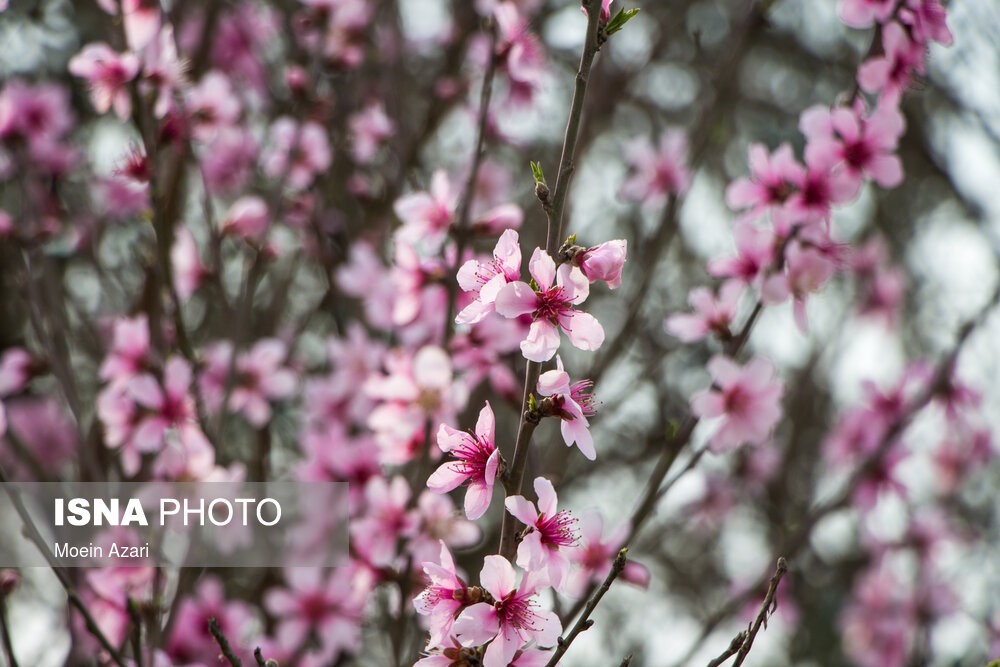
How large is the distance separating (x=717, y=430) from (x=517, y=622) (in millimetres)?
1030

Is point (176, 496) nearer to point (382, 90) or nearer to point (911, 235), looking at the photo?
point (382, 90)

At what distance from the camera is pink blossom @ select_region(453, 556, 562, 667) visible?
1318 millimetres

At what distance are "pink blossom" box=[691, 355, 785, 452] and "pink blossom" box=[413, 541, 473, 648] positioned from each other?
103cm

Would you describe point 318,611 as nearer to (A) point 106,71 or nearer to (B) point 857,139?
(A) point 106,71

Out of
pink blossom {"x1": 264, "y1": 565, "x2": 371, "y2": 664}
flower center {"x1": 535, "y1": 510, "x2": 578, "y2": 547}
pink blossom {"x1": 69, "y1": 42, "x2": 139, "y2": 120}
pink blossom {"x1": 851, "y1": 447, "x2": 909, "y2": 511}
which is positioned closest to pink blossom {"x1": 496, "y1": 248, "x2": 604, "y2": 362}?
flower center {"x1": 535, "y1": 510, "x2": 578, "y2": 547}

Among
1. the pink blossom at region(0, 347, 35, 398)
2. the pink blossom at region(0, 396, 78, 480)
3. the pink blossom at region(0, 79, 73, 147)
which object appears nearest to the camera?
the pink blossom at region(0, 347, 35, 398)

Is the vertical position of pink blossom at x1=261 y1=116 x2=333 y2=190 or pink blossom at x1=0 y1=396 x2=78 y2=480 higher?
pink blossom at x1=261 y1=116 x2=333 y2=190

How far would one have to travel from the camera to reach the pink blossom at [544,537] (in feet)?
4.39

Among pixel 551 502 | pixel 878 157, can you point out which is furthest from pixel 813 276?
pixel 551 502

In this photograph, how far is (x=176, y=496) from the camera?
2373 millimetres

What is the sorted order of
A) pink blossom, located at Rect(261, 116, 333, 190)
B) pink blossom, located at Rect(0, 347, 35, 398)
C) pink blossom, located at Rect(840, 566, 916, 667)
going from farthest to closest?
pink blossom, located at Rect(840, 566, 916, 667) < pink blossom, located at Rect(261, 116, 333, 190) < pink blossom, located at Rect(0, 347, 35, 398)

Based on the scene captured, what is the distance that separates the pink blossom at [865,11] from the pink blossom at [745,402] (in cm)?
90

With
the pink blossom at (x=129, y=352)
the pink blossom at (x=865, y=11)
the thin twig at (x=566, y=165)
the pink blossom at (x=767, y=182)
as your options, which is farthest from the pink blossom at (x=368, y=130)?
the thin twig at (x=566, y=165)

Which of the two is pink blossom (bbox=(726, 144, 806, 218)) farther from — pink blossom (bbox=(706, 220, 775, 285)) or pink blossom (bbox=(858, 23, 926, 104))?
pink blossom (bbox=(858, 23, 926, 104))
